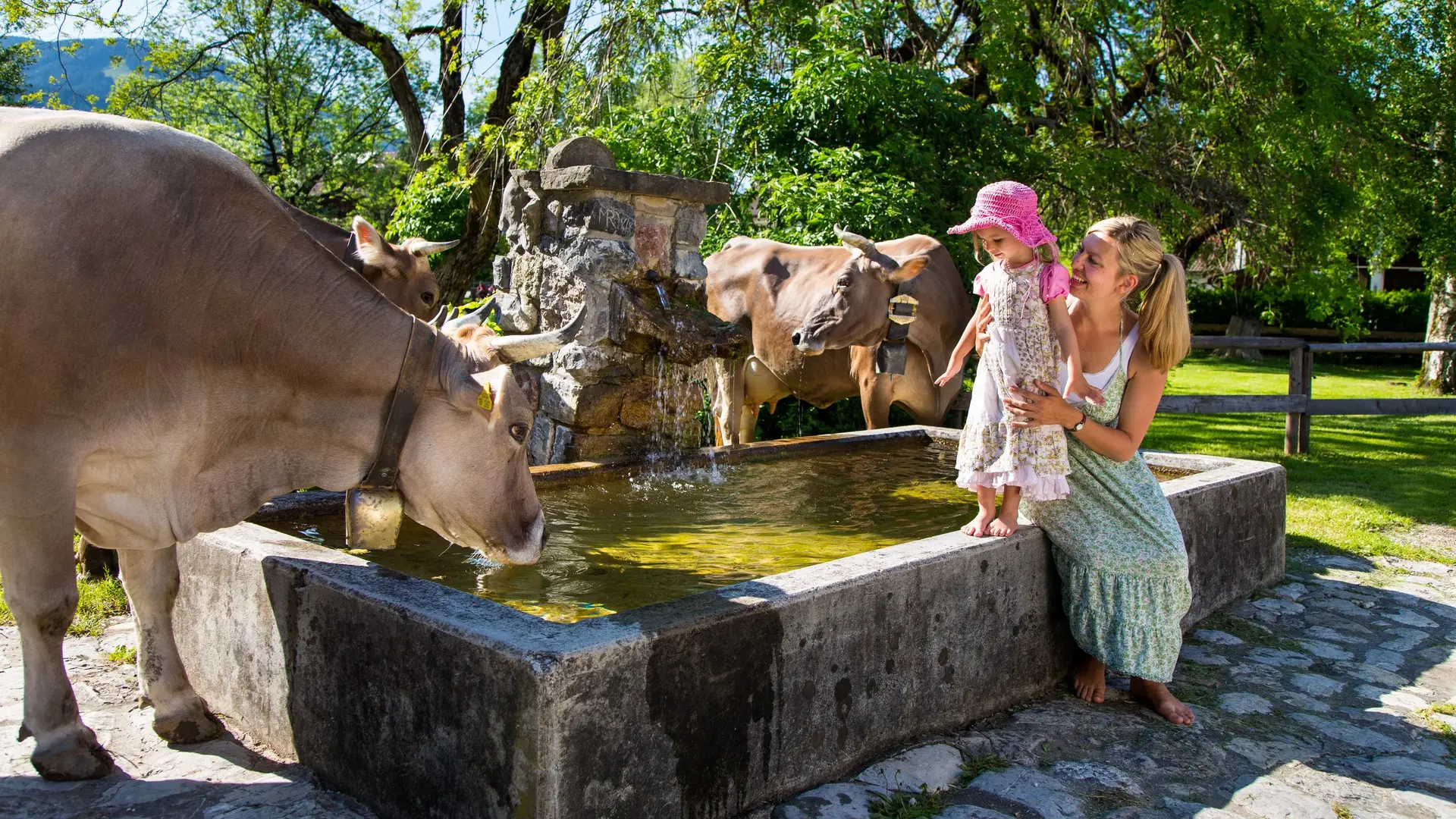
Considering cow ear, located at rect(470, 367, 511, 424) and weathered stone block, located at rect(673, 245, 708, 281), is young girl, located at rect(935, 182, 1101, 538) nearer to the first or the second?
cow ear, located at rect(470, 367, 511, 424)

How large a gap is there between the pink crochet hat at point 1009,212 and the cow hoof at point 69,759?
2.82 metres

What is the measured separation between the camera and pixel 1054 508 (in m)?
3.65

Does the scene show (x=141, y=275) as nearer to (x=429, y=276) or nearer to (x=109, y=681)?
(x=109, y=681)

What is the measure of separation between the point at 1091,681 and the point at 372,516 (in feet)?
7.72

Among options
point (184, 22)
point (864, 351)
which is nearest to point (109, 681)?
point (864, 351)

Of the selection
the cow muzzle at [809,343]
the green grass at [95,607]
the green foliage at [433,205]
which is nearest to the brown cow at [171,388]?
the green grass at [95,607]

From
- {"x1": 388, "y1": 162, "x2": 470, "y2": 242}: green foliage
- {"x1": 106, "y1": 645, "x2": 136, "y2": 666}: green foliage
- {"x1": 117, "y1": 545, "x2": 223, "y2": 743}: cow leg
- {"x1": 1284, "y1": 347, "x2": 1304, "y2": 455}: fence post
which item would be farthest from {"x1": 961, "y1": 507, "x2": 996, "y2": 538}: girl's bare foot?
{"x1": 1284, "y1": 347, "x2": 1304, "y2": 455}: fence post

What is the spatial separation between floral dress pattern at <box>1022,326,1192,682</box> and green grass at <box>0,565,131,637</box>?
3295mm

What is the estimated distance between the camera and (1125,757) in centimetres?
315

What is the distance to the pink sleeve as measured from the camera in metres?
3.48

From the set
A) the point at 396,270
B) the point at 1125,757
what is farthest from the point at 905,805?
the point at 396,270

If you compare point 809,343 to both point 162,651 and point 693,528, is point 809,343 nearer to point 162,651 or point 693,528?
point 693,528

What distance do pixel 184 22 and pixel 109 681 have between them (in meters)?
15.6

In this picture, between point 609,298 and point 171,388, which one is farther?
point 609,298
